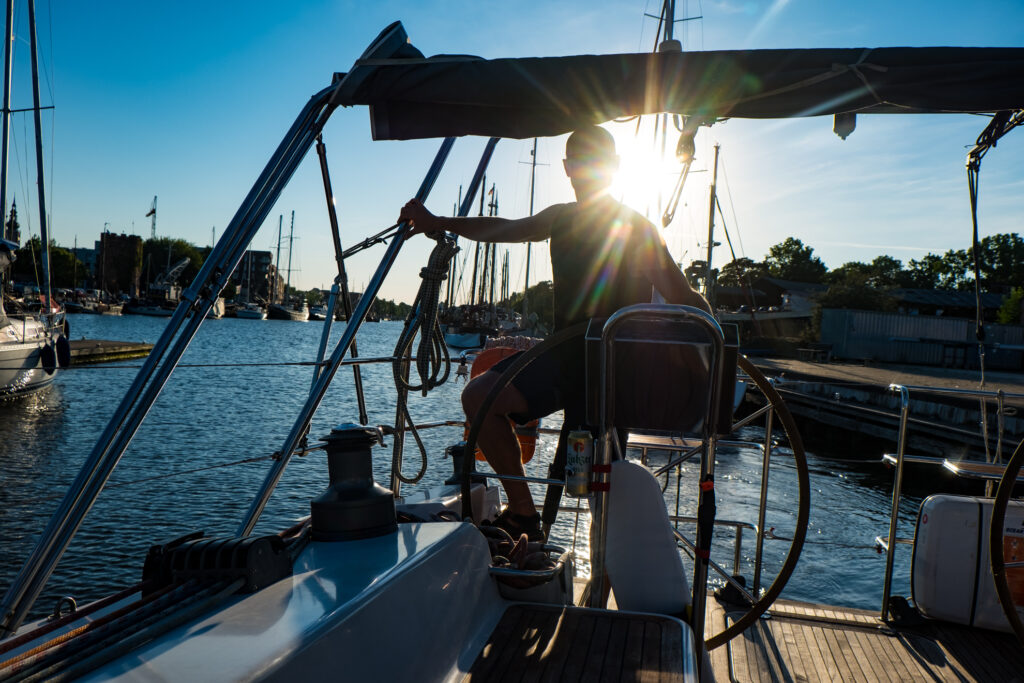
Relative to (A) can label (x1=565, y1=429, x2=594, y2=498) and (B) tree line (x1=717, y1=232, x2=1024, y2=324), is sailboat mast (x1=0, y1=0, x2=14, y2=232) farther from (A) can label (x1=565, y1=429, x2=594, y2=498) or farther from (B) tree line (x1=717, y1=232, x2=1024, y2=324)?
(B) tree line (x1=717, y1=232, x2=1024, y2=324)

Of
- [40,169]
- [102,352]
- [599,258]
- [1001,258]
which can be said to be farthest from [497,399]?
[1001,258]

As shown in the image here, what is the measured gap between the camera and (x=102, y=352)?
24.4m

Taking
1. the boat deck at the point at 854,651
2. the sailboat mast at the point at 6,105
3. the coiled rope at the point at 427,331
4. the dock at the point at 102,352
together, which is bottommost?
the dock at the point at 102,352

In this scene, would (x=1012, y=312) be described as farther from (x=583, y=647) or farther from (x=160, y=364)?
(x=160, y=364)

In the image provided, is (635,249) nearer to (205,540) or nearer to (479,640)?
(479,640)

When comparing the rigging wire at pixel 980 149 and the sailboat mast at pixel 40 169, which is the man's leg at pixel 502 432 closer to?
the rigging wire at pixel 980 149

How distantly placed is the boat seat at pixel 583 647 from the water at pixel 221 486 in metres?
1.39

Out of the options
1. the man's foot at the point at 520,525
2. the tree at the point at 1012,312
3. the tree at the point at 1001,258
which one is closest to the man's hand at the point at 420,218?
the man's foot at the point at 520,525

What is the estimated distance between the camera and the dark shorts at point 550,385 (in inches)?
96.5

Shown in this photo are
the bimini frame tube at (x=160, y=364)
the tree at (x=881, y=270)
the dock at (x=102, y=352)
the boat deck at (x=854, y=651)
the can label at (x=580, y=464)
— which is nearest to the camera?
the bimini frame tube at (x=160, y=364)

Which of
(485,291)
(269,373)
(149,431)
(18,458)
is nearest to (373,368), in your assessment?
(269,373)

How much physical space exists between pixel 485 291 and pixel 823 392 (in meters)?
24.2

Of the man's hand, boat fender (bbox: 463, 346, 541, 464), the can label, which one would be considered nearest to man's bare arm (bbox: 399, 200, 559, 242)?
the man's hand

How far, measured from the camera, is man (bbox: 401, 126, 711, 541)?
2439 mm
